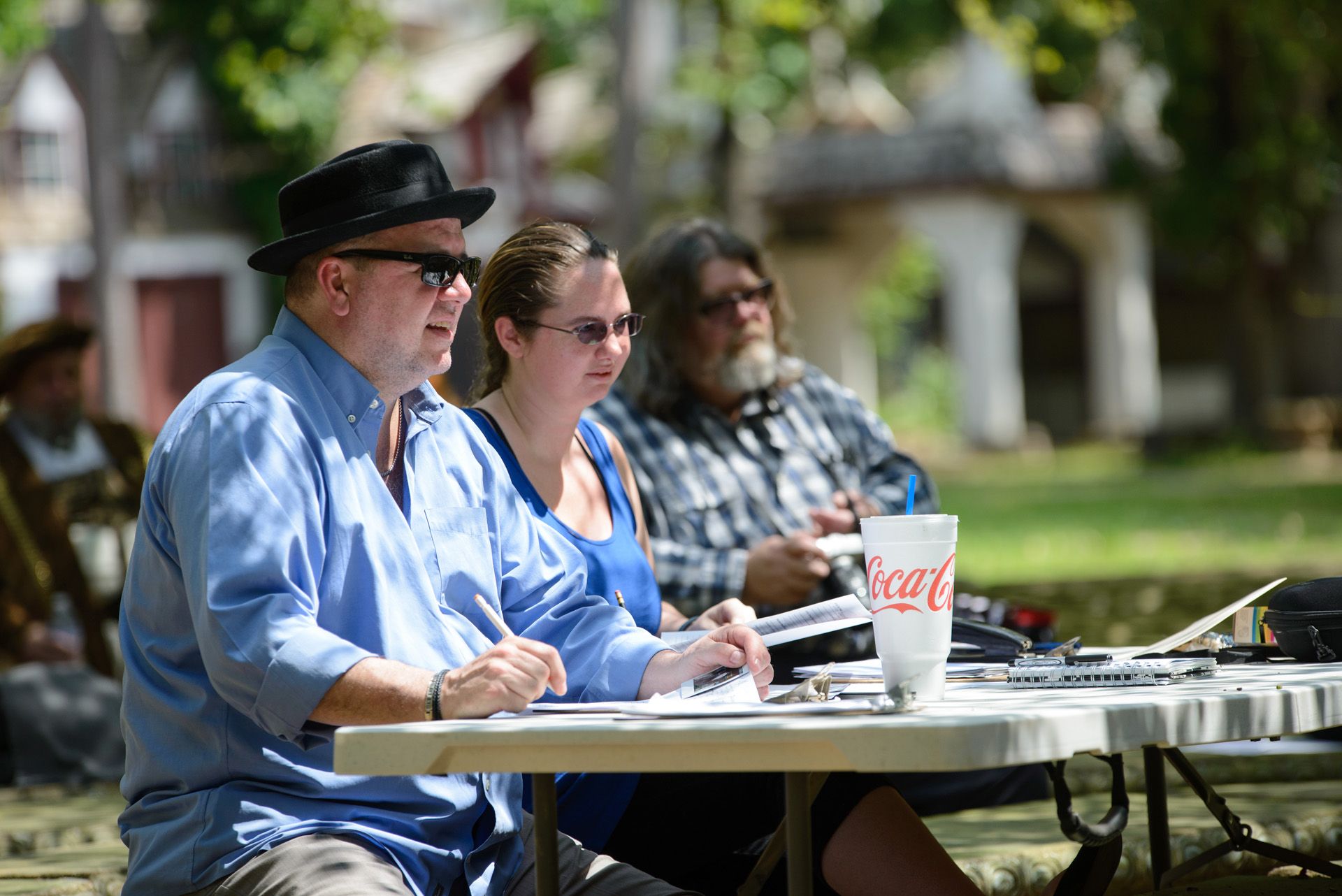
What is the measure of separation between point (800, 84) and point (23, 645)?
22.7m

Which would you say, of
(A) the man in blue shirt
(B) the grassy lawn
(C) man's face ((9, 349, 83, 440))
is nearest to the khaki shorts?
(A) the man in blue shirt

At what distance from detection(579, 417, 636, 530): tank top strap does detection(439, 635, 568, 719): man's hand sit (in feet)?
4.14

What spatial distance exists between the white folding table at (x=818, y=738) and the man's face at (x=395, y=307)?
674 millimetres

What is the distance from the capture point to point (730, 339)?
4.87 m

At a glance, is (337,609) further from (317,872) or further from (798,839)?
(798,839)

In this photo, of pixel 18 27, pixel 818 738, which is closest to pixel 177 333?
pixel 18 27

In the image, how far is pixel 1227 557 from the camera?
13.7 meters

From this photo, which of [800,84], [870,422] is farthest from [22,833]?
[800,84]

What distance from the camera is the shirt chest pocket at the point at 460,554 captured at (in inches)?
110

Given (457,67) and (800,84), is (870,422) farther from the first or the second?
(457,67)

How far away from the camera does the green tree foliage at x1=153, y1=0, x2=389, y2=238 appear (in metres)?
15.0

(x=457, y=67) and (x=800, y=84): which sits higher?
(x=457, y=67)

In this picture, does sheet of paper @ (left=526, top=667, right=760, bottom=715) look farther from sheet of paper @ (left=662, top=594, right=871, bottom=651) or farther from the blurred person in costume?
the blurred person in costume

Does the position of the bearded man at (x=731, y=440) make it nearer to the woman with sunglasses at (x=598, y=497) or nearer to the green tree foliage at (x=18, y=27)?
the woman with sunglasses at (x=598, y=497)
